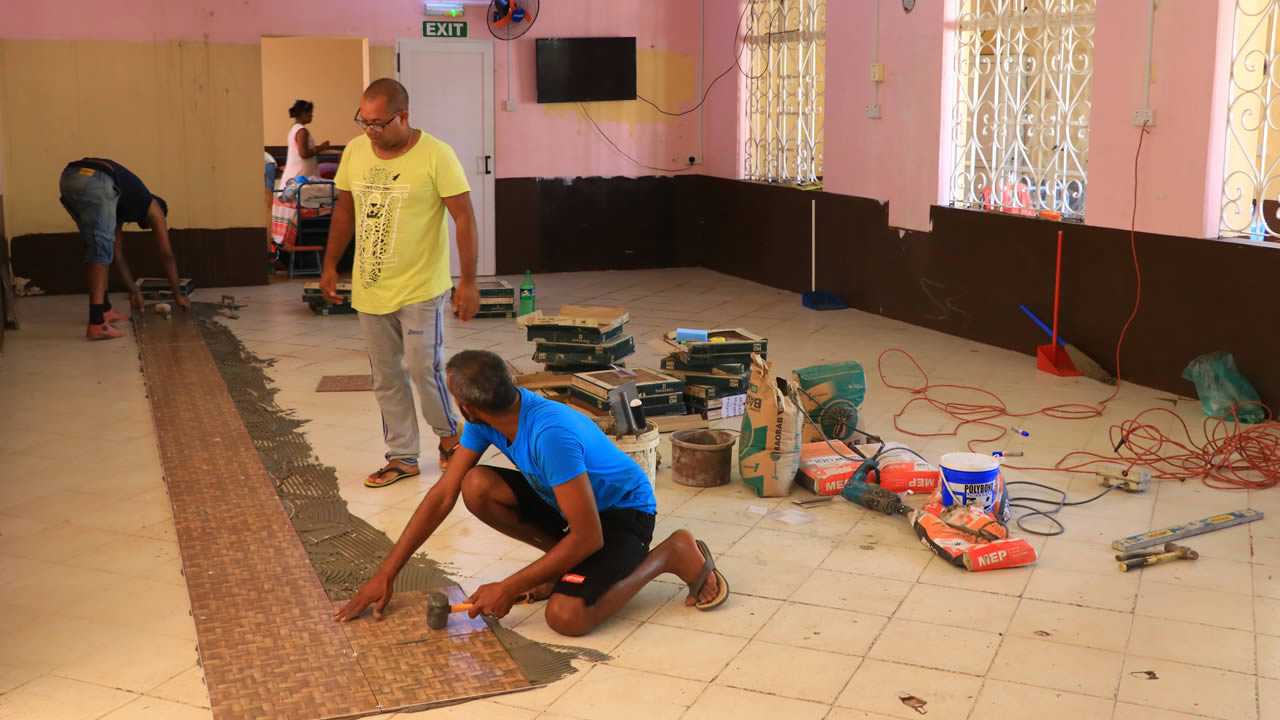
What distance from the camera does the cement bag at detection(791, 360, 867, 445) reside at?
545cm

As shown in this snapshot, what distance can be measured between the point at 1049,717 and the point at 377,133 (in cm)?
319

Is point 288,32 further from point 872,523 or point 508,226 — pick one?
point 872,523

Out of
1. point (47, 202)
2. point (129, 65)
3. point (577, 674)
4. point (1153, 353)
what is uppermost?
point (129, 65)

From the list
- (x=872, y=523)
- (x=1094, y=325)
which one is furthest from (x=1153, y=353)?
(x=872, y=523)

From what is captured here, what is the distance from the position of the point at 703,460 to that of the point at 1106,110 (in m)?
3.59

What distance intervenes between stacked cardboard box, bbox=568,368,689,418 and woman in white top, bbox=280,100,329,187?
655cm

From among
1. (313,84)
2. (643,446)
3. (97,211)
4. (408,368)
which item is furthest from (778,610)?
(313,84)

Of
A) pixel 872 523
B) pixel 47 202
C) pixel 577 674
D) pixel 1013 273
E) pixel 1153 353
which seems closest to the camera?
pixel 577 674

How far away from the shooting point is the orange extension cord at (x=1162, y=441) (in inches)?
204

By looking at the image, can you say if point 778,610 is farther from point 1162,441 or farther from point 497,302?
point 497,302

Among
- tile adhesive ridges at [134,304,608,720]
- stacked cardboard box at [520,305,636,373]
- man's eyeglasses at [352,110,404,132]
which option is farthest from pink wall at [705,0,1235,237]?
tile adhesive ridges at [134,304,608,720]

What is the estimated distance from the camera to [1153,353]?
264 inches

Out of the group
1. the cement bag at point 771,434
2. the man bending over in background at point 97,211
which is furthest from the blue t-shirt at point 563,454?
the man bending over in background at point 97,211

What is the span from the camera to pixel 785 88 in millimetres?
10438
